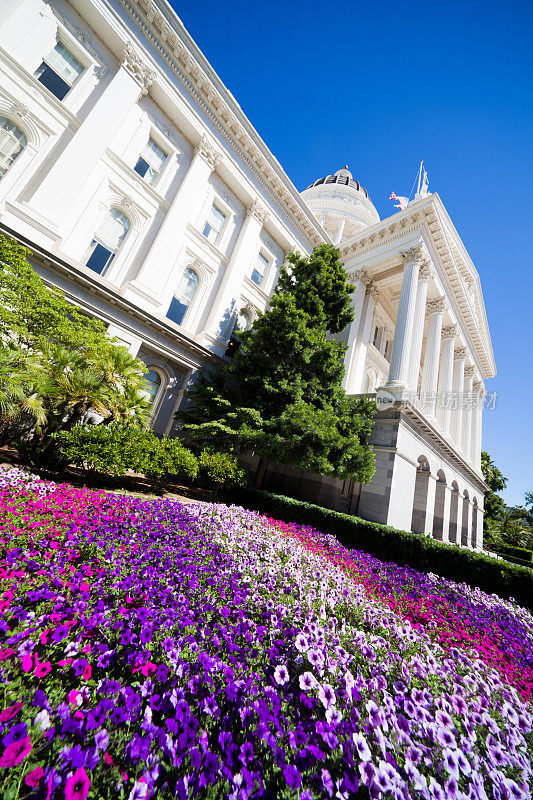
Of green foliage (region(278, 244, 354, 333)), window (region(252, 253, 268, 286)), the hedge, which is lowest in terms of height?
the hedge

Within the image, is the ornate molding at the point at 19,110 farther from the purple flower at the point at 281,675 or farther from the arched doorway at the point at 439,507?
the arched doorway at the point at 439,507

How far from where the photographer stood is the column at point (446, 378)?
2072 cm

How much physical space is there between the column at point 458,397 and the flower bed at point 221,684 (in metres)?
20.3

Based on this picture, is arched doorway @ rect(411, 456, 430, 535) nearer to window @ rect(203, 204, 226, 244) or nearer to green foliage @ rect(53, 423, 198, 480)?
green foliage @ rect(53, 423, 198, 480)

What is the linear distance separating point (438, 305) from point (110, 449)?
67.1ft

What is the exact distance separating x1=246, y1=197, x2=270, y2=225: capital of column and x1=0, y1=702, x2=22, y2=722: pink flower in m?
21.4

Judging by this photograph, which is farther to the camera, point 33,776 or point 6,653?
point 6,653

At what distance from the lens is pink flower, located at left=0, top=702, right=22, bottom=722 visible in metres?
1.45

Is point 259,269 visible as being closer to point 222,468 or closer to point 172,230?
point 172,230

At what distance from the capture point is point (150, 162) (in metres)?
15.2

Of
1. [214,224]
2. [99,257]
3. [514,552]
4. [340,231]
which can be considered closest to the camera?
[99,257]

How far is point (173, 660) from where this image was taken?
2.13 metres

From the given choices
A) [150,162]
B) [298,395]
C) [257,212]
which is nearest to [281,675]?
[298,395]

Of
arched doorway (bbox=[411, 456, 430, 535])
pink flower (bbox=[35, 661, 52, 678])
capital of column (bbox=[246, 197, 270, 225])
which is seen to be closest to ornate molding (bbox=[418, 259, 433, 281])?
capital of column (bbox=[246, 197, 270, 225])
